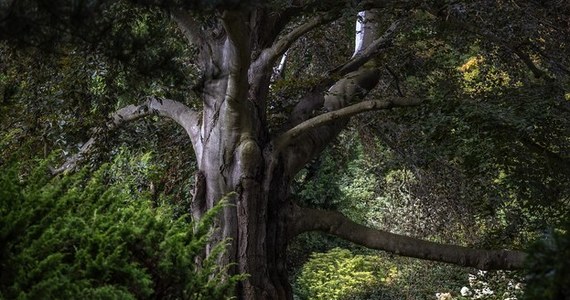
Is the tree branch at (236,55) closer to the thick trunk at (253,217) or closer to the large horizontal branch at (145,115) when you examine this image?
the thick trunk at (253,217)

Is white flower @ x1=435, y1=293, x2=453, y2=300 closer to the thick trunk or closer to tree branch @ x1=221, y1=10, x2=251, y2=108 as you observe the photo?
the thick trunk

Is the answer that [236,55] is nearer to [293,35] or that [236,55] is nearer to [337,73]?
[293,35]

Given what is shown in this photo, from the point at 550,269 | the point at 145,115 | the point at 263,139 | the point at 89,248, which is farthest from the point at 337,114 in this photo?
the point at 550,269

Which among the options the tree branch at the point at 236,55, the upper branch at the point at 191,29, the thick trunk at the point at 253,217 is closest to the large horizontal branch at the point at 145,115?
the thick trunk at the point at 253,217

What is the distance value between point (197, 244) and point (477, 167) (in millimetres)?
4004

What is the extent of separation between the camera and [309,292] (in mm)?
12188

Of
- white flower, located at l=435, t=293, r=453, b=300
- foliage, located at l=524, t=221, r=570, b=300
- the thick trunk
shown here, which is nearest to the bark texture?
the thick trunk

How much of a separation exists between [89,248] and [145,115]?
3.62 meters

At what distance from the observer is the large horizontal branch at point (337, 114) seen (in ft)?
17.5

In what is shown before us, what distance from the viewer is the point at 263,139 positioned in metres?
5.59

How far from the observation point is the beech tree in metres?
5.23

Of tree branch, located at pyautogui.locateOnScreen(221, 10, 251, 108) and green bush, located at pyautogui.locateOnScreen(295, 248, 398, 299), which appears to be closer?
tree branch, located at pyautogui.locateOnScreen(221, 10, 251, 108)

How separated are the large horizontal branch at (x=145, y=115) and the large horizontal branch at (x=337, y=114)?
0.74 meters

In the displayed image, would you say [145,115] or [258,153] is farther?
[145,115]
